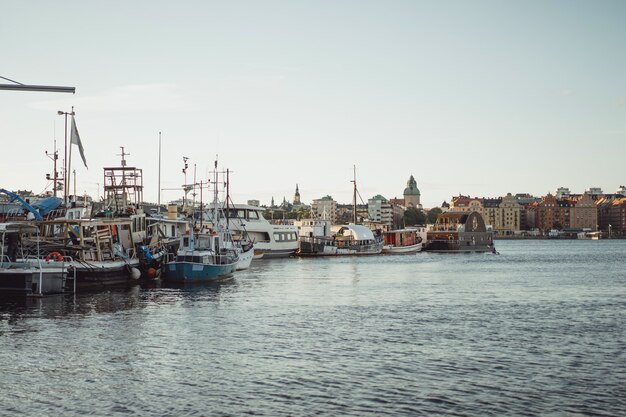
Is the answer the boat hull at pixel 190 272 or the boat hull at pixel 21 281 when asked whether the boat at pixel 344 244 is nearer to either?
the boat hull at pixel 190 272

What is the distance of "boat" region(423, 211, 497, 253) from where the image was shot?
156 m

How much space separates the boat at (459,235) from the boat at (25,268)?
365 ft

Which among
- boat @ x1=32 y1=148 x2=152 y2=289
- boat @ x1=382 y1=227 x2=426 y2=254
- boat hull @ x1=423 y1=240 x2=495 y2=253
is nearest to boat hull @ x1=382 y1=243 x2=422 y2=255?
boat @ x1=382 y1=227 x2=426 y2=254

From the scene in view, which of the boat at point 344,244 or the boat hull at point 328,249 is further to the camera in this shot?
the boat at point 344,244

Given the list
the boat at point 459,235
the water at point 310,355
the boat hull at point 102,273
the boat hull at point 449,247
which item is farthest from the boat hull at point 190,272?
the boat at point 459,235

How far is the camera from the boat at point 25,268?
1921 inches

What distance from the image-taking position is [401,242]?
500 feet

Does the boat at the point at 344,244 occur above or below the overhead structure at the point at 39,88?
below

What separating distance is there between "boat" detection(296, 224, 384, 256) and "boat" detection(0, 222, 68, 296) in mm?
71548

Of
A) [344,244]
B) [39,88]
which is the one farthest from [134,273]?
[344,244]

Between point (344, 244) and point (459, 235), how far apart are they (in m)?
36.7

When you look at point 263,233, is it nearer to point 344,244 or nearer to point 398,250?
point 344,244

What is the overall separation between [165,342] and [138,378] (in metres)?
7.22

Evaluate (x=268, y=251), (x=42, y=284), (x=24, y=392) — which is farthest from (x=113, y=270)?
(x=268, y=251)
